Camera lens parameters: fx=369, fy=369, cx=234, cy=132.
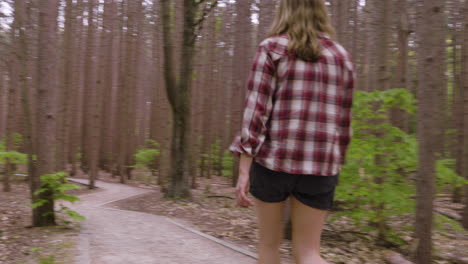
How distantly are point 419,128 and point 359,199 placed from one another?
58.8 inches

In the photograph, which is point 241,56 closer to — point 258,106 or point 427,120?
point 427,120

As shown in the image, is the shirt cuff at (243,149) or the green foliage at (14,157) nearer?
the shirt cuff at (243,149)

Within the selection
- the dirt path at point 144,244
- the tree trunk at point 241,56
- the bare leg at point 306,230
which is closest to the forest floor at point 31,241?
the dirt path at point 144,244

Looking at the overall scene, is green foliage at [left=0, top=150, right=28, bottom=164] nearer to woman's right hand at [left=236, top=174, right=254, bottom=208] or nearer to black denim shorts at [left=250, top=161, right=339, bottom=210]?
woman's right hand at [left=236, top=174, right=254, bottom=208]

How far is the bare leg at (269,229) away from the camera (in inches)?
80.4

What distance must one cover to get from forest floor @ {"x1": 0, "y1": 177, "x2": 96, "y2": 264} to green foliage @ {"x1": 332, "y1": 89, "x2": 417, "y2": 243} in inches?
150

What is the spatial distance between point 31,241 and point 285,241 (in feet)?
12.3

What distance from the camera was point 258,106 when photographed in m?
2.00

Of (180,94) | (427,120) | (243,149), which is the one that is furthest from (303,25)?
(180,94)

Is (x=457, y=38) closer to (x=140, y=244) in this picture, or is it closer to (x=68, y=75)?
(x=140, y=244)

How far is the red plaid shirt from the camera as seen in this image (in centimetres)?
198

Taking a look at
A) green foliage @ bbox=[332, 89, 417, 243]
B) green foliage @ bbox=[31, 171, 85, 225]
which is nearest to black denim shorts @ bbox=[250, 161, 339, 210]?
green foliage @ bbox=[332, 89, 417, 243]

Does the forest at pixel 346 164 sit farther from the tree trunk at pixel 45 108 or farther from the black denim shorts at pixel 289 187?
the black denim shorts at pixel 289 187

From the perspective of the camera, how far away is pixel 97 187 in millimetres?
12992
